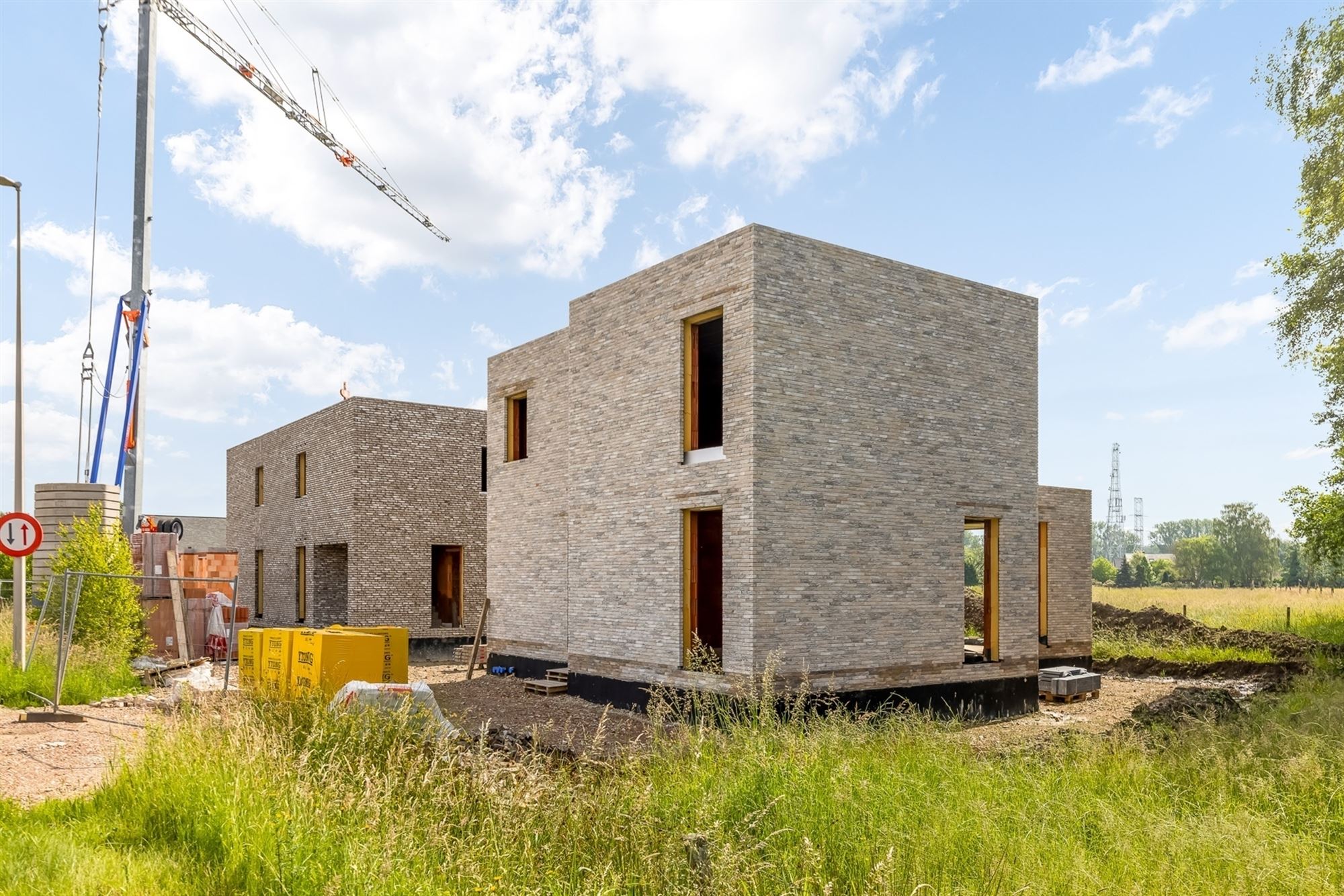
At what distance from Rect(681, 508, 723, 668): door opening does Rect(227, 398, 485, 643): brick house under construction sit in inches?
334

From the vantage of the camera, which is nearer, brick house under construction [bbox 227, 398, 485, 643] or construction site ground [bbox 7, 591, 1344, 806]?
construction site ground [bbox 7, 591, 1344, 806]

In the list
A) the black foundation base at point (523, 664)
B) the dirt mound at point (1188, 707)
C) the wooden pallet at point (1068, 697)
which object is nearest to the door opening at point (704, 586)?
the black foundation base at point (523, 664)

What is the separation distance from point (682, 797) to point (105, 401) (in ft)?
89.6

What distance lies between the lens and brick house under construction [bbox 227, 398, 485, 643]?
67.1ft

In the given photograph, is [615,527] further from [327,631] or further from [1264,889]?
[1264,889]

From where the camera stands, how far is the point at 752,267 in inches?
433

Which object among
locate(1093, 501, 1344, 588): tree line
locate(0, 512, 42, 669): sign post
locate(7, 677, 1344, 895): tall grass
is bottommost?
locate(1093, 501, 1344, 588): tree line

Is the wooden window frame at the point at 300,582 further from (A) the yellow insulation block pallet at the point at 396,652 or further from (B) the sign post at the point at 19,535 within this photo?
(B) the sign post at the point at 19,535

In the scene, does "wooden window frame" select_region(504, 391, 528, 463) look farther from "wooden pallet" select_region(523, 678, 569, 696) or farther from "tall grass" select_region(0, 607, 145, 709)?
"tall grass" select_region(0, 607, 145, 709)

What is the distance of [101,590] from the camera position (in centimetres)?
1441

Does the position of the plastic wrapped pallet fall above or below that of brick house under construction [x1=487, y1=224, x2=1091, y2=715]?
below

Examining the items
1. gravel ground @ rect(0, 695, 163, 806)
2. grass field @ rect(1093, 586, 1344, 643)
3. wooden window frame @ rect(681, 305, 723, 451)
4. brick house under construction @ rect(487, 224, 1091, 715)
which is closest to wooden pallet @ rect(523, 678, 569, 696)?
brick house under construction @ rect(487, 224, 1091, 715)

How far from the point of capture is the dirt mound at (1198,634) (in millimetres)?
19875

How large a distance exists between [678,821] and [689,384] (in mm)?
7413
